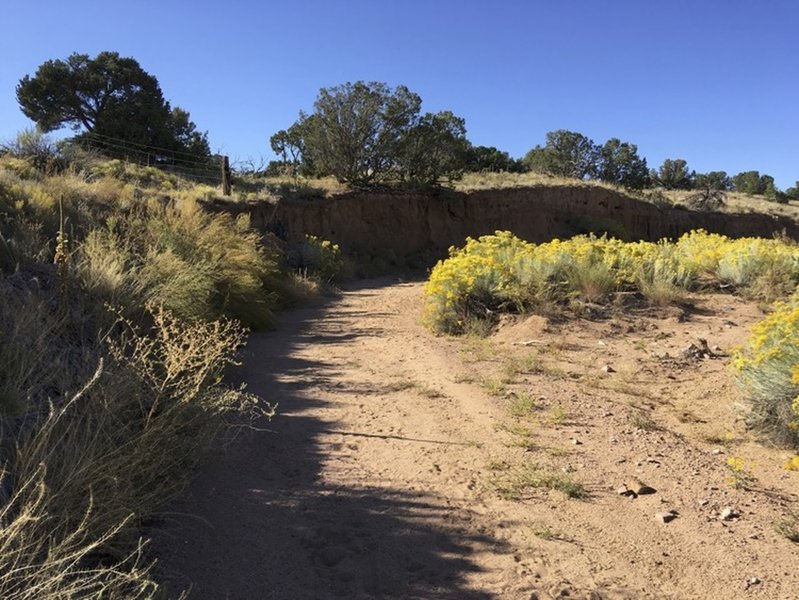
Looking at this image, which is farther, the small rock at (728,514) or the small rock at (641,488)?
the small rock at (641,488)

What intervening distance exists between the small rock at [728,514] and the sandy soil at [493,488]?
0.01 metres

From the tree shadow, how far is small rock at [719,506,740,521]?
1.50 meters

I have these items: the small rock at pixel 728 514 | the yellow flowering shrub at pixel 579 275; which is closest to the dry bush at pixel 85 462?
the small rock at pixel 728 514

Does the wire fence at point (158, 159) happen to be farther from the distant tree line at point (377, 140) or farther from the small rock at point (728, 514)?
the small rock at point (728, 514)

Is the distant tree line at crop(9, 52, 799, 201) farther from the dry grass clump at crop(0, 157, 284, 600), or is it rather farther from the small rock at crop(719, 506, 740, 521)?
the small rock at crop(719, 506, 740, 521)

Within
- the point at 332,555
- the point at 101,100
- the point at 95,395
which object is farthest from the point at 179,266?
the point at 101,100

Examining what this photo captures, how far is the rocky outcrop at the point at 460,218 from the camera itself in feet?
80.0

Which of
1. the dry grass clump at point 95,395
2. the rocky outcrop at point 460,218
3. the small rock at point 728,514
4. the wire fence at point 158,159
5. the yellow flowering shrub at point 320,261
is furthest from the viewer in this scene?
the rocky outcrop at point 460,218

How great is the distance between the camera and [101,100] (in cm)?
3372

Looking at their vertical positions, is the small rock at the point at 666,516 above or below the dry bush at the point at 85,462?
below

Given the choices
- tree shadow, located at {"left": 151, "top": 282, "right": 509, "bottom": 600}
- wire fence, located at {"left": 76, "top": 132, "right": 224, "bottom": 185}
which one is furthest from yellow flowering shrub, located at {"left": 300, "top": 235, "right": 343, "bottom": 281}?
tree shadow, located at {"left": 151, "top": 282, "right": 509, "bottom": 600}

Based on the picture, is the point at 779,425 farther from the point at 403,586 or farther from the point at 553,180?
the point at 553,180

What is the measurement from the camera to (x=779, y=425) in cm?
→ 494

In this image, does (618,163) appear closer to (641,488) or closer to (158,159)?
(158,159)
